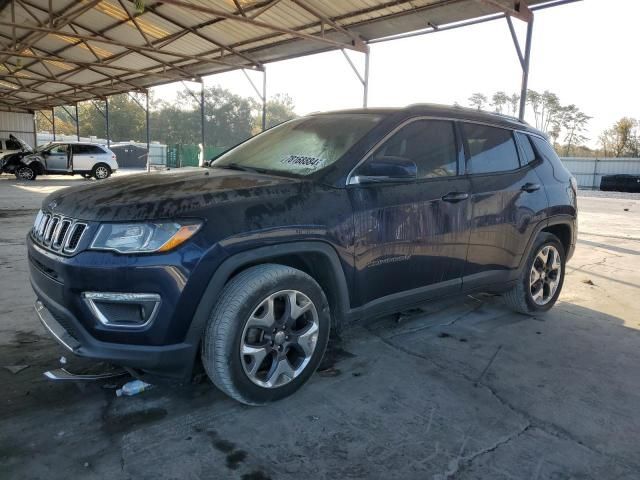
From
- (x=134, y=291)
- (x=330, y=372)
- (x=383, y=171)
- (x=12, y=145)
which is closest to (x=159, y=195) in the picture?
(x=134, y=291)

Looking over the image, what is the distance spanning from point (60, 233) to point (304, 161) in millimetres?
1491

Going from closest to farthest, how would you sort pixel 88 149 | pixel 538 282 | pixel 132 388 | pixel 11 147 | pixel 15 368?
1. pixel 132 388
2. pixel 15 368
3. pixel 538 282
4. pixel 88 149
5. pixel 11 147

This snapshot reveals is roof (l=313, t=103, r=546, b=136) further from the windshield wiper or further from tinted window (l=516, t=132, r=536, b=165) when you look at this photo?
the windshield wiper

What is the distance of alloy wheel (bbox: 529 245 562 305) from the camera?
14.5ft

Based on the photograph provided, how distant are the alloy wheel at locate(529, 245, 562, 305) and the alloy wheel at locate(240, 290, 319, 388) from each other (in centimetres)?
252

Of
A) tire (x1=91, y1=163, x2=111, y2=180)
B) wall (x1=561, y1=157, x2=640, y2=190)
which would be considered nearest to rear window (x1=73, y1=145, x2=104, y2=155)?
tire (x1=91, y1=163, x2=111, y2=180)

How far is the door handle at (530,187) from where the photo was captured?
4002mm

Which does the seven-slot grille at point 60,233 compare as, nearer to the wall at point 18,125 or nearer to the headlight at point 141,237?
the headlight at point 141,237

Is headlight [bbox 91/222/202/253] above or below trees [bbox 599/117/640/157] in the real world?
below

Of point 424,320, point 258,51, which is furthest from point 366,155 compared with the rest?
point 258,51

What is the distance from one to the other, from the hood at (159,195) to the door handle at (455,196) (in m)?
1.14

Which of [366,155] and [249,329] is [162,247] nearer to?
[249,329]

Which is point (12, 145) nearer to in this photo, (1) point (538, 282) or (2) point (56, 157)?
(2) point (56, 157)

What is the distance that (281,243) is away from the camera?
8.48 ft
